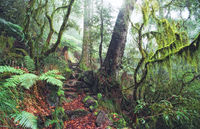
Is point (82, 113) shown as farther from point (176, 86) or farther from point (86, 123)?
point (176, 86)

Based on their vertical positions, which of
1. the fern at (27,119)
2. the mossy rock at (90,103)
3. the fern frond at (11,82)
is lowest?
the mossy rock at (90,103)

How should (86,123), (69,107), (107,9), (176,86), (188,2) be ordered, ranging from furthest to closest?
(188,2) < (107,9) < (176,86) < (69,107) < (86,123)

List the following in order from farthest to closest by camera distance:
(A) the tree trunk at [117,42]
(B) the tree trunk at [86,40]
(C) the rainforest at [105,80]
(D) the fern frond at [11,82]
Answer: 1. (B) the tree trunk at [86,40]
2. (A) the tree trunk at [117,42]
3. (C) the rainforest at [105,80]
4. (D) the fern frond at [11,82]

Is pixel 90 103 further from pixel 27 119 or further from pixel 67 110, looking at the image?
pixel 27 119

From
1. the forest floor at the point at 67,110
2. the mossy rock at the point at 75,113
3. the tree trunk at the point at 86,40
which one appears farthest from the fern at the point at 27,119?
the tree trunk at the point at 86,40

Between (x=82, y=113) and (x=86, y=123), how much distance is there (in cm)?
32

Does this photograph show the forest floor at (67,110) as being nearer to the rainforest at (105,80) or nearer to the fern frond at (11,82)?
the rainforest at (105,80)

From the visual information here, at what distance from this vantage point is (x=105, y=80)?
448cm

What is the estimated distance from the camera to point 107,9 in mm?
5238

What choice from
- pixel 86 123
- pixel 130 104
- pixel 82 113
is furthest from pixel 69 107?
pixel 130 104

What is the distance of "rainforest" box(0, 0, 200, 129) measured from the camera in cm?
257

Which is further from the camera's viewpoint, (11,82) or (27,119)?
(11,82)

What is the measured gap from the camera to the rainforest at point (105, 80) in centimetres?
257

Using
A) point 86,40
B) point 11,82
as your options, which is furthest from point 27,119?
point 86,40
